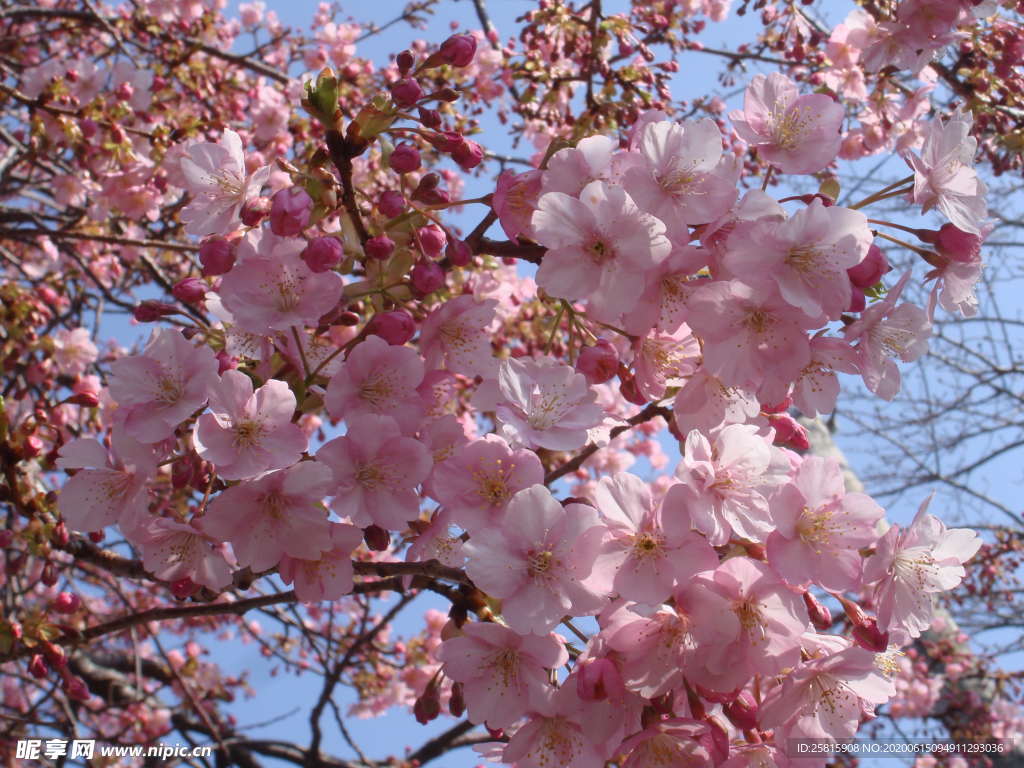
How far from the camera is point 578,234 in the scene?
1.27 meters

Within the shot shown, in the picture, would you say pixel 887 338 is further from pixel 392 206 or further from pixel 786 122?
pixel 392 206

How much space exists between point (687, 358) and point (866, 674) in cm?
61

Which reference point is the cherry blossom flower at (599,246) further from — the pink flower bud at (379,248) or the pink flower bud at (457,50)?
the pink flower bud at (457,50)

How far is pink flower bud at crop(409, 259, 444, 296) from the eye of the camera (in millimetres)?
1288

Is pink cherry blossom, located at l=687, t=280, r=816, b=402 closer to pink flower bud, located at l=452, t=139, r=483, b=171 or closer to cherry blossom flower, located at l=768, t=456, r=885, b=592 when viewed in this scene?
cherry blossom flower, located at l=768, t=456, r=885, b=592

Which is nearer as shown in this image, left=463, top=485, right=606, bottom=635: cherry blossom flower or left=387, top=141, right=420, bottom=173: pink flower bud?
left=463, top=485, right=606, bottom=635: cherry blossom flower

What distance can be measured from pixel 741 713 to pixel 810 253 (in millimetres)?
734

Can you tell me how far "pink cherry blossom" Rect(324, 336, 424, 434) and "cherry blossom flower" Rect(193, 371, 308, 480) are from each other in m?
0.09

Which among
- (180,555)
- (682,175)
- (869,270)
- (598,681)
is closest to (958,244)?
(869,270)

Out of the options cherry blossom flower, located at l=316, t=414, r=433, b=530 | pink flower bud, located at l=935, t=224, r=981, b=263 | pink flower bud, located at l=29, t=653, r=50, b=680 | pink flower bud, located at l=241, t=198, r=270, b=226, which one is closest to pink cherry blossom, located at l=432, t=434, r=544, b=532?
cherry blossom flower, located at l=316, t=414, r=433, b=530

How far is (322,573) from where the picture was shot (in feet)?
4.34

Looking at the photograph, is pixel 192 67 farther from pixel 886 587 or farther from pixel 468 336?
pixel 886 587

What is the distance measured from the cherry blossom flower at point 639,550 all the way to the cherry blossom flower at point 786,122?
2.39 ft

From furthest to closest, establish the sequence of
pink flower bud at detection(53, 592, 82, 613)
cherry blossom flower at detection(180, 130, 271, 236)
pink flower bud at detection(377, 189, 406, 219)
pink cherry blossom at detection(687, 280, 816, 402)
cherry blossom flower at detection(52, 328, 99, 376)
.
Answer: cherry blossom flower at detection(52, 328, 99, 376) < pink flower bud at detection(53, 592, 82, 613) < cherry blossom flower at detection(180, 130, 271, 236) < pink flower bud at detection(377, 189, 406, 219) < pink cherry blossom at detection(687, 280, 816, 402)
